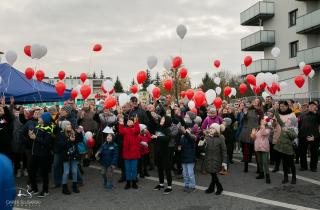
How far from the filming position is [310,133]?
9.54 m

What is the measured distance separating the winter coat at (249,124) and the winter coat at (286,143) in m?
1.42

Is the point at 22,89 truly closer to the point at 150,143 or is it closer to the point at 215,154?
the point at 150,143

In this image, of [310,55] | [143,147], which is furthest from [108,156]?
[310,55]

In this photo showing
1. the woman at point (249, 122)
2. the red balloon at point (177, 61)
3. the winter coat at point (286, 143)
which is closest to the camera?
the winter coat at point (286, 143)

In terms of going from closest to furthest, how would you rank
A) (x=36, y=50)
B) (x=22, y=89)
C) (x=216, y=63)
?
1. (x=36, y=50)
2. (x=22, y=89)
3. (x=216, y=63)

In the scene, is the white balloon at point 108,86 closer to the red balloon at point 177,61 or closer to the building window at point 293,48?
the red balloon at point 177,61

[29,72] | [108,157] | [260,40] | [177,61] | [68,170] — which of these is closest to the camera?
[68,170]

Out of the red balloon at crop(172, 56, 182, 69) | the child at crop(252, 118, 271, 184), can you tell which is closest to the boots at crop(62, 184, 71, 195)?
the child at crop(252, 118, 271, 184)

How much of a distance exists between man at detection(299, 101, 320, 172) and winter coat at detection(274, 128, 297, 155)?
65.9 inches

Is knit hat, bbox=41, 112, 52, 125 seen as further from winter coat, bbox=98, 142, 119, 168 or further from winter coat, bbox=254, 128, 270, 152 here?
winter coat, bbox=254, 128, 270, 152

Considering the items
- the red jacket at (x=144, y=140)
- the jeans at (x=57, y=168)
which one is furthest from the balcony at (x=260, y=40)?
the jeans at (x=57, y=168)

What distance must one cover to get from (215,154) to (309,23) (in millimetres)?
21686

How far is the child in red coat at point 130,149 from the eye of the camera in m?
7.89

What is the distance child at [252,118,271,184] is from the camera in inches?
321
